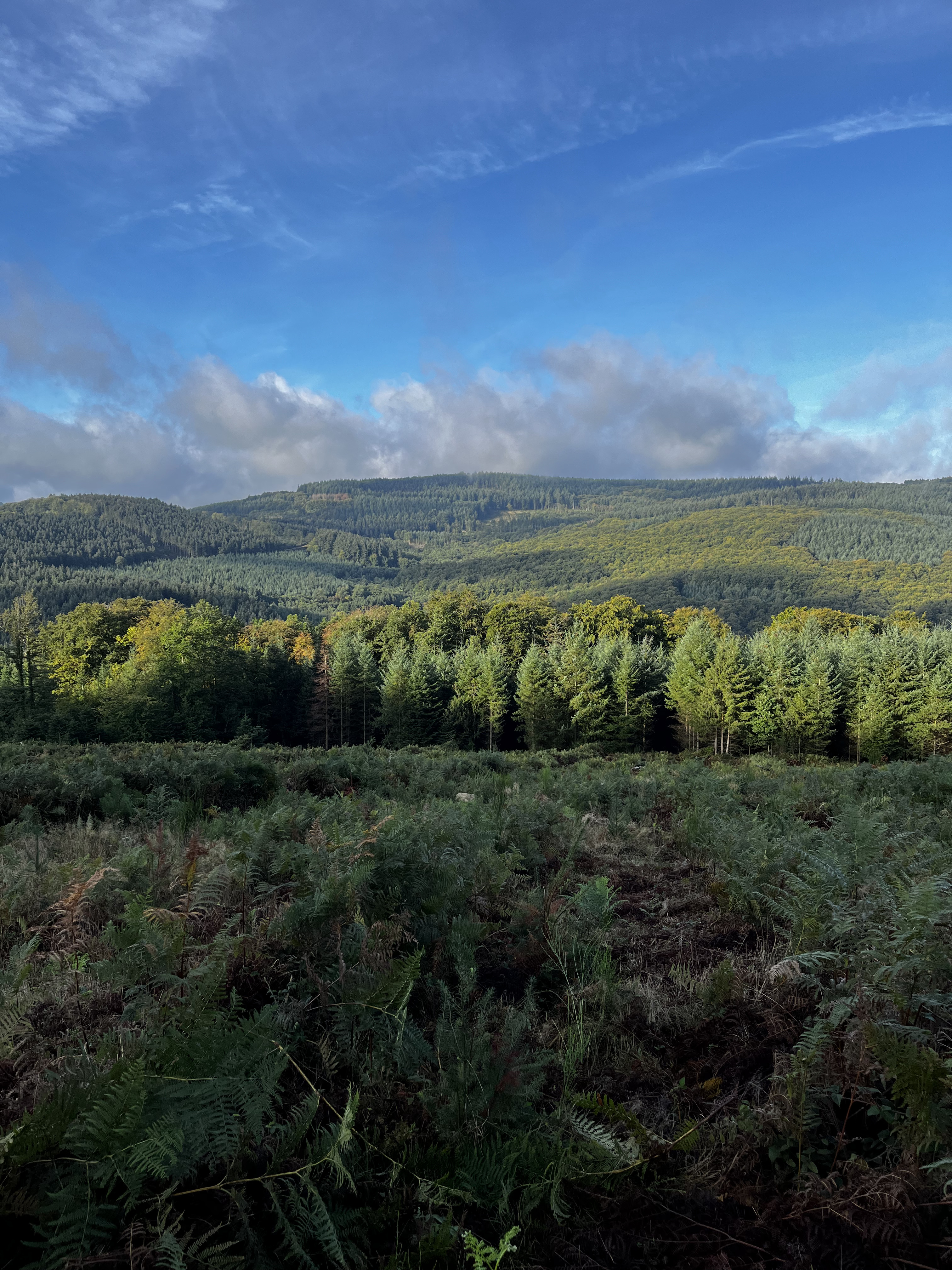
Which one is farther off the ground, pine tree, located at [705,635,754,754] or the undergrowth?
the undergrowth

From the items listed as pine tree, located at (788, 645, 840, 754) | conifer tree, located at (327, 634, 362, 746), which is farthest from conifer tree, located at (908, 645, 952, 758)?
conifer tree, located at (327, 634, 362, 746)

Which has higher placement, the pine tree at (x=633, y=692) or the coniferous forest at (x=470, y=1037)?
the coniferous forest at (x=470, y=1037)

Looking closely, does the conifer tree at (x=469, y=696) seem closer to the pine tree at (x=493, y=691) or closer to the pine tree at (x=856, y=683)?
the pine tree at (x=493, y=691)

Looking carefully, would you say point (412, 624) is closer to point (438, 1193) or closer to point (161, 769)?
point (161, 769)

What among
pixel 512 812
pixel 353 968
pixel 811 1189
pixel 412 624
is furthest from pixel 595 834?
pixel 412 624

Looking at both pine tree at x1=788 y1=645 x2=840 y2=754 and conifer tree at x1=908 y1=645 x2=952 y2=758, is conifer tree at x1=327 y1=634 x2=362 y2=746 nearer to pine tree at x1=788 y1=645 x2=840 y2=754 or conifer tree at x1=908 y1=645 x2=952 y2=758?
pine tree at x1=788 y1=645 x2=840 y2=754

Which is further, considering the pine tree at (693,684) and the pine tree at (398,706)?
the pine tree at (398,706)

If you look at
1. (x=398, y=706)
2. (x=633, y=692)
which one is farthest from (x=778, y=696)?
(x=398, y=706)

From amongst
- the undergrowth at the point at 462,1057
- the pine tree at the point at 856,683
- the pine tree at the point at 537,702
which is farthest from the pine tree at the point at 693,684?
the undergrowth at the point at 462,1057

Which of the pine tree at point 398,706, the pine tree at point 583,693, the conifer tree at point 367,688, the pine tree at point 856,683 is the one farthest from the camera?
the conifer tree at point 367,688

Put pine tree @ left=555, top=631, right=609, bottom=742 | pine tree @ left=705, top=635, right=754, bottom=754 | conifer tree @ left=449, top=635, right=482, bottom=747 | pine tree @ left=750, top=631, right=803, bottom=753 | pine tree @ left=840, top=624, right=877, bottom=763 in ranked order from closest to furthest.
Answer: pine tree @ left=840, top=624, right=877, bottom=763
pine tree @ left=750, top=631, right=803, bottom=753
pine tree @ left=705, top=635, right=754, bottom=754
pine tree @ left=555, top=631, right=609, bottom=742
conifer tree @ left=449, top=635, right=482, bottom=747

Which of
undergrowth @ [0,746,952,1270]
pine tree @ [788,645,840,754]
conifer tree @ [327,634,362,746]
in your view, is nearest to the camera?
undergrowth @ [0,746,952,1270]

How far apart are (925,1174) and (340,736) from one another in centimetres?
5686

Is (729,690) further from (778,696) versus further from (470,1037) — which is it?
(470,1037)
